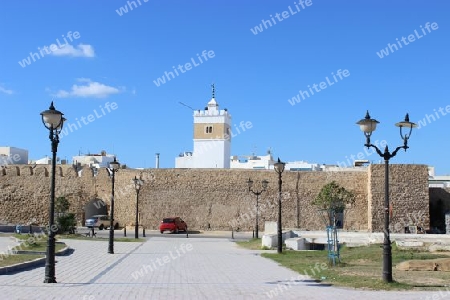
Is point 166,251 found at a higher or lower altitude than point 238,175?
lower

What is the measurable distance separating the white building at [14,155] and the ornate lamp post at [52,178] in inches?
2121

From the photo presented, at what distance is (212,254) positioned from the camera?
2027 cm

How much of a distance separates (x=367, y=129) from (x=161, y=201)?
1295 inches

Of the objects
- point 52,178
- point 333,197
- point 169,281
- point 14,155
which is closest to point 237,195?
point 333,197

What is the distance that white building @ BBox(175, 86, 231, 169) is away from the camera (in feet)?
215

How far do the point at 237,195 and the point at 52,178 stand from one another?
105 ft

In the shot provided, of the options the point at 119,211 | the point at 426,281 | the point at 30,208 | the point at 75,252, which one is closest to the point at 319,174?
the point at 119,211

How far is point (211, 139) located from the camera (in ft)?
215

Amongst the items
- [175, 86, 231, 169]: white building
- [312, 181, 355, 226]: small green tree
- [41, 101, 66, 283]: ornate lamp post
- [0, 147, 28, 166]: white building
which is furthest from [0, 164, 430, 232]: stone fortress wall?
[41, 101, 66, 283]: ornate lamp post

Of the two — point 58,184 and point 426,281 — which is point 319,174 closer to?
point 58,184

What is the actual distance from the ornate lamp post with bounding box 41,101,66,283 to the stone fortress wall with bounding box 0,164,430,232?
Result: 3098 cm

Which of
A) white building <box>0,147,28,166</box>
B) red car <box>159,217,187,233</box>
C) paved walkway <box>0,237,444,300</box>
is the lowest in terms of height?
paved walkway <box>0,237,444,300</box>

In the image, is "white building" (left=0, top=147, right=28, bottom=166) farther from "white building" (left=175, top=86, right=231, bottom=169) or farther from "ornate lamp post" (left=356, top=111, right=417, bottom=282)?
"ornate lamp post" (left=356, top=111, right=417, bottom=282)

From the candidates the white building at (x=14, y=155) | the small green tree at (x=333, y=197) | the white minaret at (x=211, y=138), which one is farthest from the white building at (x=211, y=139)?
the small green tree at (x=333, y=197)
